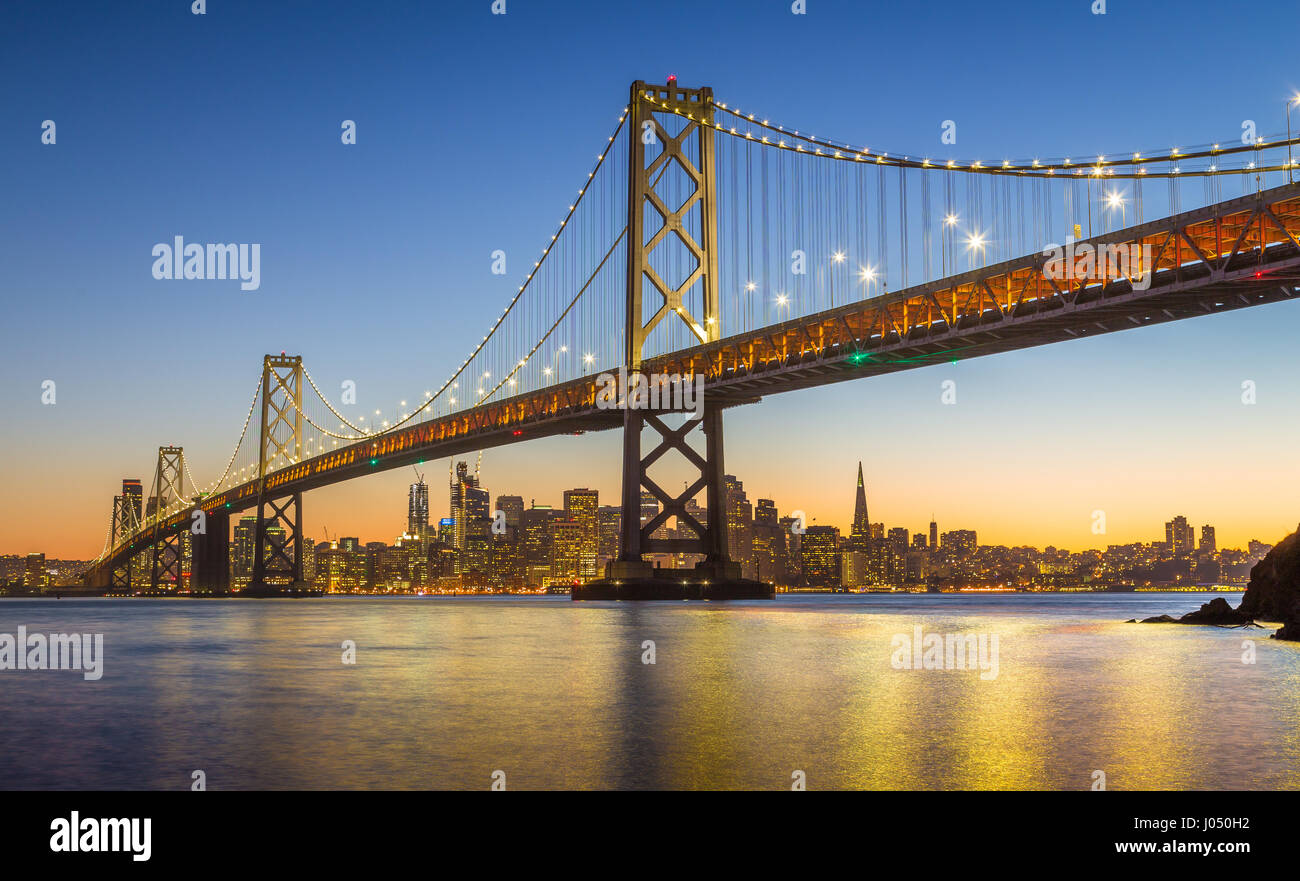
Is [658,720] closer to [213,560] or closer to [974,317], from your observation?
[974,317]

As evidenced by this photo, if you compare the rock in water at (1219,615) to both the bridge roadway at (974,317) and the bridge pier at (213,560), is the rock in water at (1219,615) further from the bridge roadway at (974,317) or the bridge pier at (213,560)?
the bridge pier at (213,560)

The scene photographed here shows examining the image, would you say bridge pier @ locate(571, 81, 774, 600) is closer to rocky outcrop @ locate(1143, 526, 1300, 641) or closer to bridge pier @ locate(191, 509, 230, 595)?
rocky outcrop @ locate(1143, 526, 1300, 641)

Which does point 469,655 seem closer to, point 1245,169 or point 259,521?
point 1245,169

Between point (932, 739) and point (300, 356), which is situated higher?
point (300, 356)

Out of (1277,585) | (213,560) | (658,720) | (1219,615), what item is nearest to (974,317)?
(1277,585)

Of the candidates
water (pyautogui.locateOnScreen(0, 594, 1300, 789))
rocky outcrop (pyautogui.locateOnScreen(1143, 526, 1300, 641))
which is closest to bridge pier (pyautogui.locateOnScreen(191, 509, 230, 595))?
rocky outcrop (pyautogui.locateOnScreen(1143, 526, 1300, 641))

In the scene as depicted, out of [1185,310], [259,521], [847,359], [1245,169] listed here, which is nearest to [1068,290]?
[1185,310]

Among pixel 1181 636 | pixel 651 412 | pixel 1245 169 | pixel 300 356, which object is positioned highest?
pixel 300 356

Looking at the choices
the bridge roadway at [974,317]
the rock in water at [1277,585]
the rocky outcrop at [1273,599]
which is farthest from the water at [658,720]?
the bridge roadway at [974,317]
